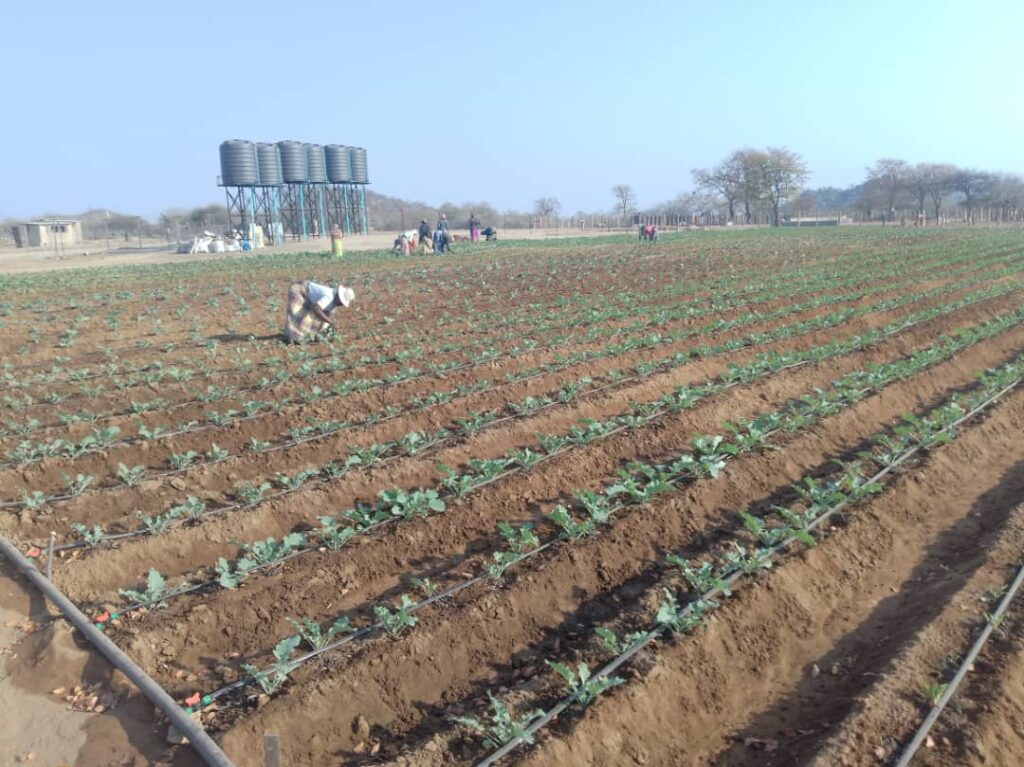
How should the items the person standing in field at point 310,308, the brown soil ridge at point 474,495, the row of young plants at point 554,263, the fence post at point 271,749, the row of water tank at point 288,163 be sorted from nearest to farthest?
1. the fence post at point 271,749
2. the brown soil ridge at point 474,495
3. the person standing in field at point 310,308
4. the row of young plants at point 554,263
5. the row of water tank at point 288,163

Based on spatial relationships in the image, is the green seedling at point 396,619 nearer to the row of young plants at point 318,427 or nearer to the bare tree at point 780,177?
the row of young plants at point 318,427

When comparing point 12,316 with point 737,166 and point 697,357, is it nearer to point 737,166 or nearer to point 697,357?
point 697,357

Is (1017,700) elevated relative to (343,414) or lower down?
lower down

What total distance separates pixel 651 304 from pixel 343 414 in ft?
30.0

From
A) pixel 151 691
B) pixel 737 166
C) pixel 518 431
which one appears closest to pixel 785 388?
pixel 518 431

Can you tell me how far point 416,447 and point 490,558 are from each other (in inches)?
86.6

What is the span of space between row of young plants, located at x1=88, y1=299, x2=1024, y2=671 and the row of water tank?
152ft

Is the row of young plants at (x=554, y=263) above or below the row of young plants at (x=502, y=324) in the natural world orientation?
above

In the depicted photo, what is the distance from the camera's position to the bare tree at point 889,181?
7975 cm

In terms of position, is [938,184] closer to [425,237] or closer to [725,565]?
[425,237]

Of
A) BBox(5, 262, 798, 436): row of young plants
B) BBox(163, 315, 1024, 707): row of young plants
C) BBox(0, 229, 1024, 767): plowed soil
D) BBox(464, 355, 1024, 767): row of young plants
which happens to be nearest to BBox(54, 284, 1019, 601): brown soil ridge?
BBox(0, 229, 1024, 767): plowed soil

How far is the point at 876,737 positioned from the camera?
11.9ft

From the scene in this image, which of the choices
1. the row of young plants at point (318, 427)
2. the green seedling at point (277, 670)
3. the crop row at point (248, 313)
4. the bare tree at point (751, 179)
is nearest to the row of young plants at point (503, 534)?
the green seedling at point (277, 670)

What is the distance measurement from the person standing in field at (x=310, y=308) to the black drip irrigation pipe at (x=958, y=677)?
9121mm
